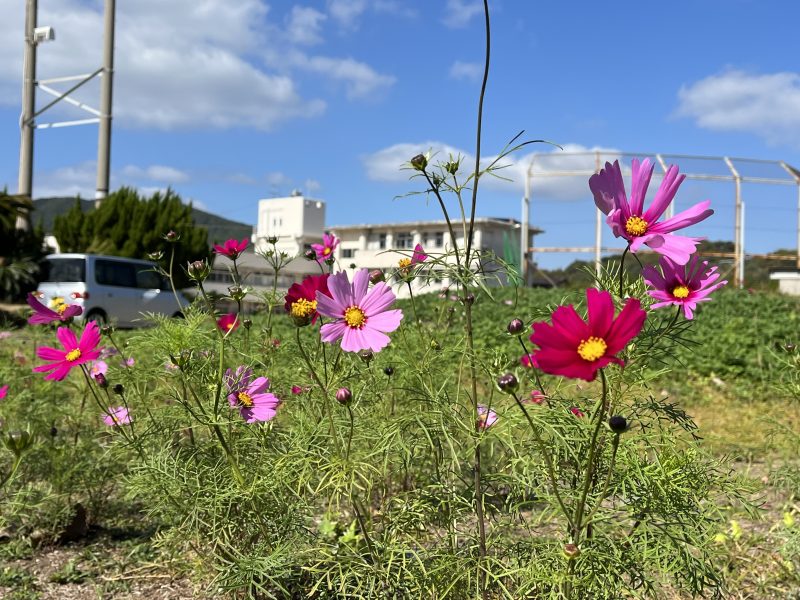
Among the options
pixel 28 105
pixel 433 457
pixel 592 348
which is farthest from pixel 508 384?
pixel 28 105

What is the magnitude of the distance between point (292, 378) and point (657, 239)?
4.22 feet

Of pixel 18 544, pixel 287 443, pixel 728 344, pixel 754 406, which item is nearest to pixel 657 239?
pixel 287 443

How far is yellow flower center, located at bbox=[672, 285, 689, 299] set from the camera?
108 centimetres

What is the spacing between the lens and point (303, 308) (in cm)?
117

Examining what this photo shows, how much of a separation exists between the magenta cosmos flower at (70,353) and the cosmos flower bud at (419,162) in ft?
2.95

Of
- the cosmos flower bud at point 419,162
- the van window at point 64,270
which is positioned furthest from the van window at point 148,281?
the cosmos flower bud at point 419,162

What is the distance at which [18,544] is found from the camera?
2078 mm

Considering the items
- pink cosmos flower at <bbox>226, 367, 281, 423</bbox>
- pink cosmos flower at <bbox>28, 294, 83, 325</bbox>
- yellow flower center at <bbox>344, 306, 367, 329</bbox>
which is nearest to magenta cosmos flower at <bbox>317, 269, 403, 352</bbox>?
yellow flower center at <bbox>344, 306, 367, 329</bbox>

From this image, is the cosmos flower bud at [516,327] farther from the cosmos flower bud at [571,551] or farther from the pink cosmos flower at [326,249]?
the pink cosmos flower at [326,249]

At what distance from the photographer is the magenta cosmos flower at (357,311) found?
1139 millimetres

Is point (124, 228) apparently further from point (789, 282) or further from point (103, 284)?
point (789, 282)

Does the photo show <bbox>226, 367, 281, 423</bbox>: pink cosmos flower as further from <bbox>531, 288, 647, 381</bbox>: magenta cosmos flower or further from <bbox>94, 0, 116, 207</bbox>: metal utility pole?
<bbox>94, 0, 116, 207</bbox>: metal utility pole

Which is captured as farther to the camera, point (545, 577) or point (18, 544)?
point (18, 544)

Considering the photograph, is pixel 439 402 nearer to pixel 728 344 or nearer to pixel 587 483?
pixel 587 483
